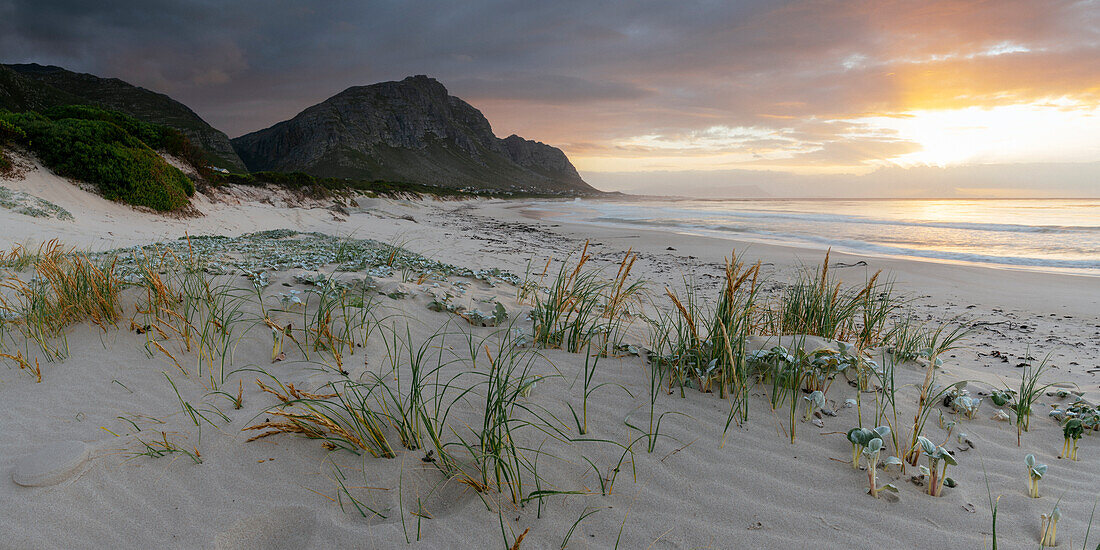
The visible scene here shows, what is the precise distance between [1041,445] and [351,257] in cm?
741

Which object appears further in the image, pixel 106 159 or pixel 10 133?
pixel 106 159

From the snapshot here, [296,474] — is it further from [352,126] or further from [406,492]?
[352,126]

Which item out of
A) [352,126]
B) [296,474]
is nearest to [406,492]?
[296,474]

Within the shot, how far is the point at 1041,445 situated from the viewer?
103 inches

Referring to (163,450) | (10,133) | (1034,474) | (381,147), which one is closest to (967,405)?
(1034,474)

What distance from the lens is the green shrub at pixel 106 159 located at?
1348 centimetres

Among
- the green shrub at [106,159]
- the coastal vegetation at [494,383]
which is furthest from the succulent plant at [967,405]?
the green shrub at [106,159]

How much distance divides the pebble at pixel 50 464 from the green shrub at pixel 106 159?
15.6m

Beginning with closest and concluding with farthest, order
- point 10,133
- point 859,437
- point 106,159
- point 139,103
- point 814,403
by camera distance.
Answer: point 859,437
point 814,403
point 10,133
point 106,159
point 139,103

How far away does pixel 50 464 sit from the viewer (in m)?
2.15

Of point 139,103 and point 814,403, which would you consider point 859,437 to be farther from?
point 139,103

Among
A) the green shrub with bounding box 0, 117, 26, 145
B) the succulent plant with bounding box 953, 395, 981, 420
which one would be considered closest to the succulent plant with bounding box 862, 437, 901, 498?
the succulent plant with bounding box 953, 395, 981, 420

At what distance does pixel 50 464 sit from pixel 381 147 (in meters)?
167

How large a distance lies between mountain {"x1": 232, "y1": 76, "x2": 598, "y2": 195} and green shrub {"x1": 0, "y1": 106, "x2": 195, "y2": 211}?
108m
